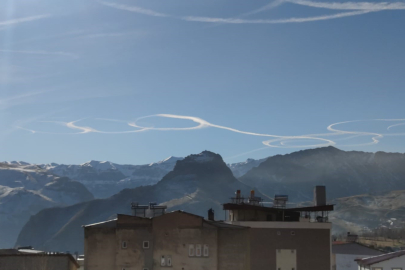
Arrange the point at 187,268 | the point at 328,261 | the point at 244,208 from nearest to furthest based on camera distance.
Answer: the point at 187,268 → the point at 328,261 → the point at 244,208

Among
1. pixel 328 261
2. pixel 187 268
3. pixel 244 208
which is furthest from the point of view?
pixel 244 208

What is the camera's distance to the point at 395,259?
3718 inches

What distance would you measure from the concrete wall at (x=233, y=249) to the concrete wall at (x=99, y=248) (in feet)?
44.2

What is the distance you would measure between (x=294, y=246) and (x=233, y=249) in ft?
44.2

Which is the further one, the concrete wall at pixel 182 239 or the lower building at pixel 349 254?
the lower building at pixel 349 254

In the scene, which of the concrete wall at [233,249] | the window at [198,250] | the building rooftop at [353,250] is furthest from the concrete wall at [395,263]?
the building rooftop at [353,250]

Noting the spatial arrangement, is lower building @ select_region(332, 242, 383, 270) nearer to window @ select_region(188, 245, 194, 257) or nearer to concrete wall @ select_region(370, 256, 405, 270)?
concrete wall @ select_region(370, 256, 405, 270)

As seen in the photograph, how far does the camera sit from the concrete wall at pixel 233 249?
8106 centimetres

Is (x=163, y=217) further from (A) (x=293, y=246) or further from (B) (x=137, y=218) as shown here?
(A) (x=293, y=246)

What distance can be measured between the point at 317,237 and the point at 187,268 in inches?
806

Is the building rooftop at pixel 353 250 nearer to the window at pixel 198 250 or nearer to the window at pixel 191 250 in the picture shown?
the window at pixel 198 250

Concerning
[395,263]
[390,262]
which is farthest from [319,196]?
[395,263]

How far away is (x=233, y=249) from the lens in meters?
81.6

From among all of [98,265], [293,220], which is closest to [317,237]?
[293,220]
